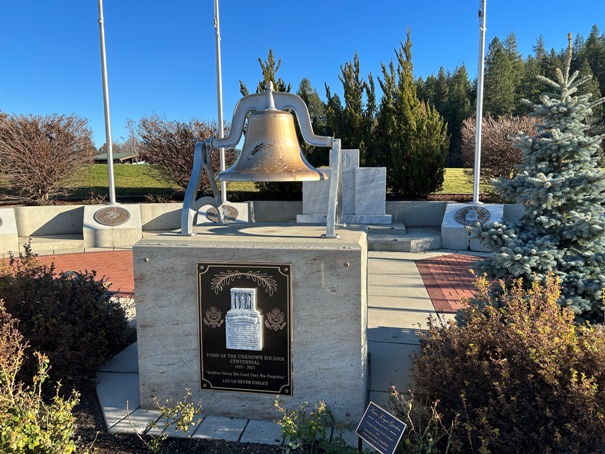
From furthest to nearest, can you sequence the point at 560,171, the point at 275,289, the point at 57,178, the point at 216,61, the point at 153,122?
the point at 153,122, the point at 57,178, the point at 216,61, the point at 560,171, the point at 275,289

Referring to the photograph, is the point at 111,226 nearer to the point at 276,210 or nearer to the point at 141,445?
the point at 276,210

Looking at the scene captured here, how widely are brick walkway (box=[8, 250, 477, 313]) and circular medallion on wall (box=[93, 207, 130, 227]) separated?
1.17m

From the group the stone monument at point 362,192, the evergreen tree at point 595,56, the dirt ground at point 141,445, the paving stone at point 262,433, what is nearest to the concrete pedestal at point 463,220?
the stone monument at point 362,192

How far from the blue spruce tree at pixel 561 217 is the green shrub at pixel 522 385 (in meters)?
0.77

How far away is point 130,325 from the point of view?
4.92 meters

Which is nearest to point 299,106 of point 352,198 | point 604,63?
point 352,198

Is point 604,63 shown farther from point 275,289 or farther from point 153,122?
point 275,289

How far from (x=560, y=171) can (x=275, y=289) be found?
8.61ft

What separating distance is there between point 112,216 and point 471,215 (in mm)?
9022

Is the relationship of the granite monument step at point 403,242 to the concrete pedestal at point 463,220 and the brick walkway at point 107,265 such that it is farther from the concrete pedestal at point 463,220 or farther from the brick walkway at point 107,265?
the brick walkway at point 107,265

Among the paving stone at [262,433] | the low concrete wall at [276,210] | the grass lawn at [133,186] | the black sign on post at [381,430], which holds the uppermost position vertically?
the grass lawn at [133,186]

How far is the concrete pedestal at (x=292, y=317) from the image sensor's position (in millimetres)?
2877

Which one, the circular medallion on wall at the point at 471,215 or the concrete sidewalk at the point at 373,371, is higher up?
the circular medallion on wall at the point at 471,215

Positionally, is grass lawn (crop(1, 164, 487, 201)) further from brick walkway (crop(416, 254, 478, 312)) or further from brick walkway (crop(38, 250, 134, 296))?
brick walkway (crop(416, 254, 478, 312))
